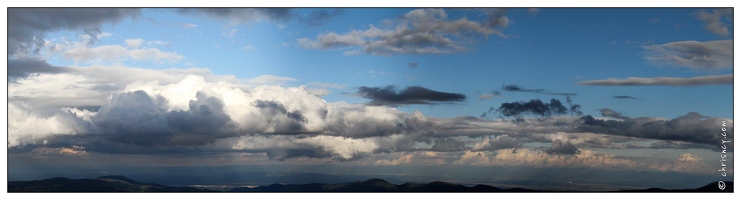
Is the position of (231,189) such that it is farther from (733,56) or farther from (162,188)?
(733,56)

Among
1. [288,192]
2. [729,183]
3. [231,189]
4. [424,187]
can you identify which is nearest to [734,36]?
[729,183]

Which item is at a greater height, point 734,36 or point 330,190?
point 734,36

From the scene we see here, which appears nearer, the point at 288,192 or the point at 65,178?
the point at 288,192

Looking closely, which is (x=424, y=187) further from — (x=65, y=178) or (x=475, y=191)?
(x=65, y=178)

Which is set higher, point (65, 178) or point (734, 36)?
point (734, 36)

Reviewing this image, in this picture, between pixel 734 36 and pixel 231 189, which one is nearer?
pixel 734 36
